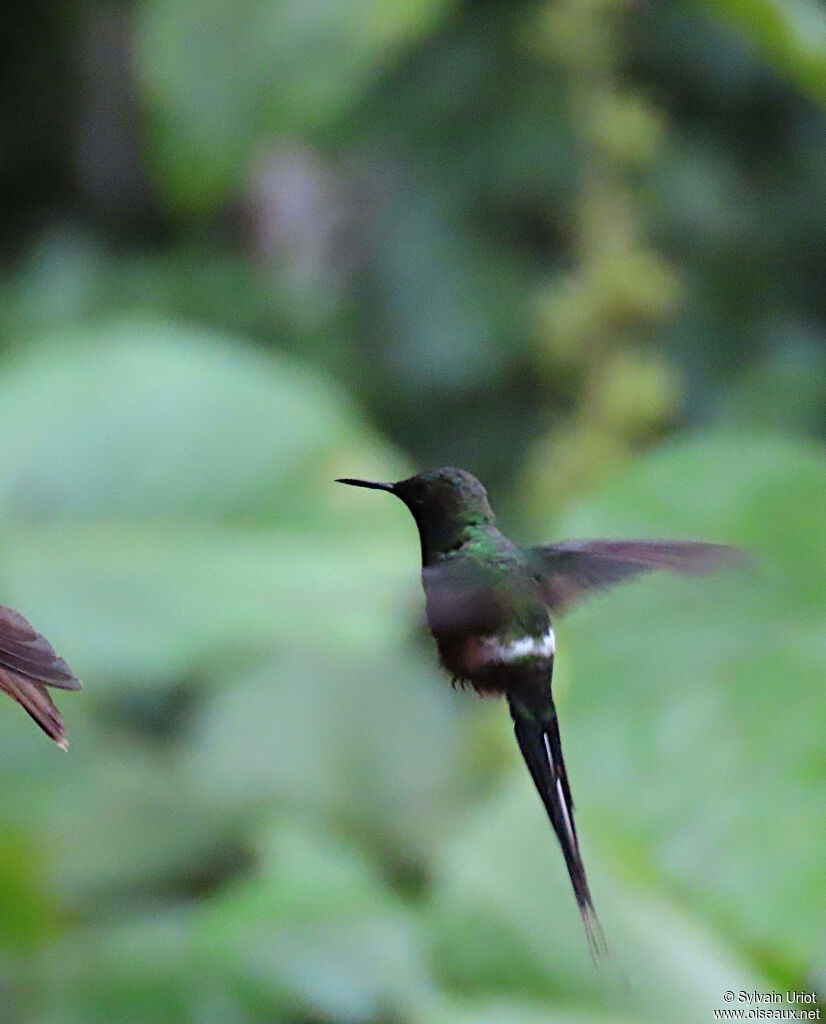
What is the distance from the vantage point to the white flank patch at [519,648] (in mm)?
177

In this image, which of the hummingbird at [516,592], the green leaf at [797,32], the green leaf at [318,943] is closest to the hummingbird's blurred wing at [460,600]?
the hummingbird at [516,592]

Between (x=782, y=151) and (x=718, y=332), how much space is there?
351mm

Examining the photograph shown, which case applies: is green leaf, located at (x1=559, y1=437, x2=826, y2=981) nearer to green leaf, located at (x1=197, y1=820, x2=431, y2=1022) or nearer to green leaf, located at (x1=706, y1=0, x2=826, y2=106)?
green leaf, located at (x1=706, y1=0, x2=826, y2=106)

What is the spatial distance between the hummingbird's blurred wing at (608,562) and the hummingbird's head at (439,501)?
1cm

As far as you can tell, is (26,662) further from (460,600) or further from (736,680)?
(736,680)

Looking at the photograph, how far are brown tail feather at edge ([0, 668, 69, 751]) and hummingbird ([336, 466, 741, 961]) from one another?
4 centimetres

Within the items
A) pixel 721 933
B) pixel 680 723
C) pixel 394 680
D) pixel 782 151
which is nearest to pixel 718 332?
pixel 782 151

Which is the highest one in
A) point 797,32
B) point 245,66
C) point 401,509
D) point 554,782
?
point 245,66

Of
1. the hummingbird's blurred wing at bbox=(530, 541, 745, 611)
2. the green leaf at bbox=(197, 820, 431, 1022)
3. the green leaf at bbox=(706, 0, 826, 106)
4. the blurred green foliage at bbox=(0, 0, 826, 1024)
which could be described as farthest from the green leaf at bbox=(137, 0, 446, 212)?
the hummingbird's blurred wing at bbox=(530, 541, 745, 611)

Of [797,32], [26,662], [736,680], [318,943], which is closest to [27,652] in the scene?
[26,662]

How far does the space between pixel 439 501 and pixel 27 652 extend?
0.05m

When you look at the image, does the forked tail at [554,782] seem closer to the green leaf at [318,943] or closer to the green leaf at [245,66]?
the green leaf at [245,66]

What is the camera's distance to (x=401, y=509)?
0.84 m

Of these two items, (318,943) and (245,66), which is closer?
(245,66)
